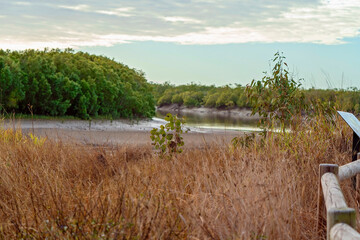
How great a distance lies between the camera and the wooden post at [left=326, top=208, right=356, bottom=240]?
97.7 inches

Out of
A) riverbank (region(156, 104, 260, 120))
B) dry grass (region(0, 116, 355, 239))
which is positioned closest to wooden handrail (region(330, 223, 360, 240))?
dry grass (region(0, 116, 355, 239))

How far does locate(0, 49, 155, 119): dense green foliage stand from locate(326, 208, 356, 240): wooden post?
17.1 metres

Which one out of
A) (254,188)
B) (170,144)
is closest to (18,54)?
(170,144)

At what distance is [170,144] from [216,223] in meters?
4.22

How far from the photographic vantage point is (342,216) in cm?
251

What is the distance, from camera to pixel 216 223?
12.1 ft

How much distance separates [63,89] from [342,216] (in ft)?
66.4

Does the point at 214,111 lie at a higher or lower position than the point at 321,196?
lower

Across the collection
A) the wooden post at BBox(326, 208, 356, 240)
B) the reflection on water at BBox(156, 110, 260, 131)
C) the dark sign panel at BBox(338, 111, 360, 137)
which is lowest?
the reflection on water at BBox(156, 110, 260, 131)

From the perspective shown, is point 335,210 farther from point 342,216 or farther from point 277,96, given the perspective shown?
point 277,96

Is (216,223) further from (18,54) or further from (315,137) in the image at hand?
(18,54)

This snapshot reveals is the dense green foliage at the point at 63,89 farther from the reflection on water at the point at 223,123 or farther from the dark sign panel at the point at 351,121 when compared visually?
the dark sign panel at the point at 351,121

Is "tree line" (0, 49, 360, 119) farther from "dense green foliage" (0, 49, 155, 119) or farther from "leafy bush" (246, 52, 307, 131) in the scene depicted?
"leafy bush" (246, 52, 307, 131)

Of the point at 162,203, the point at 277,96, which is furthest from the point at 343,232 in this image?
the point at 277,96
